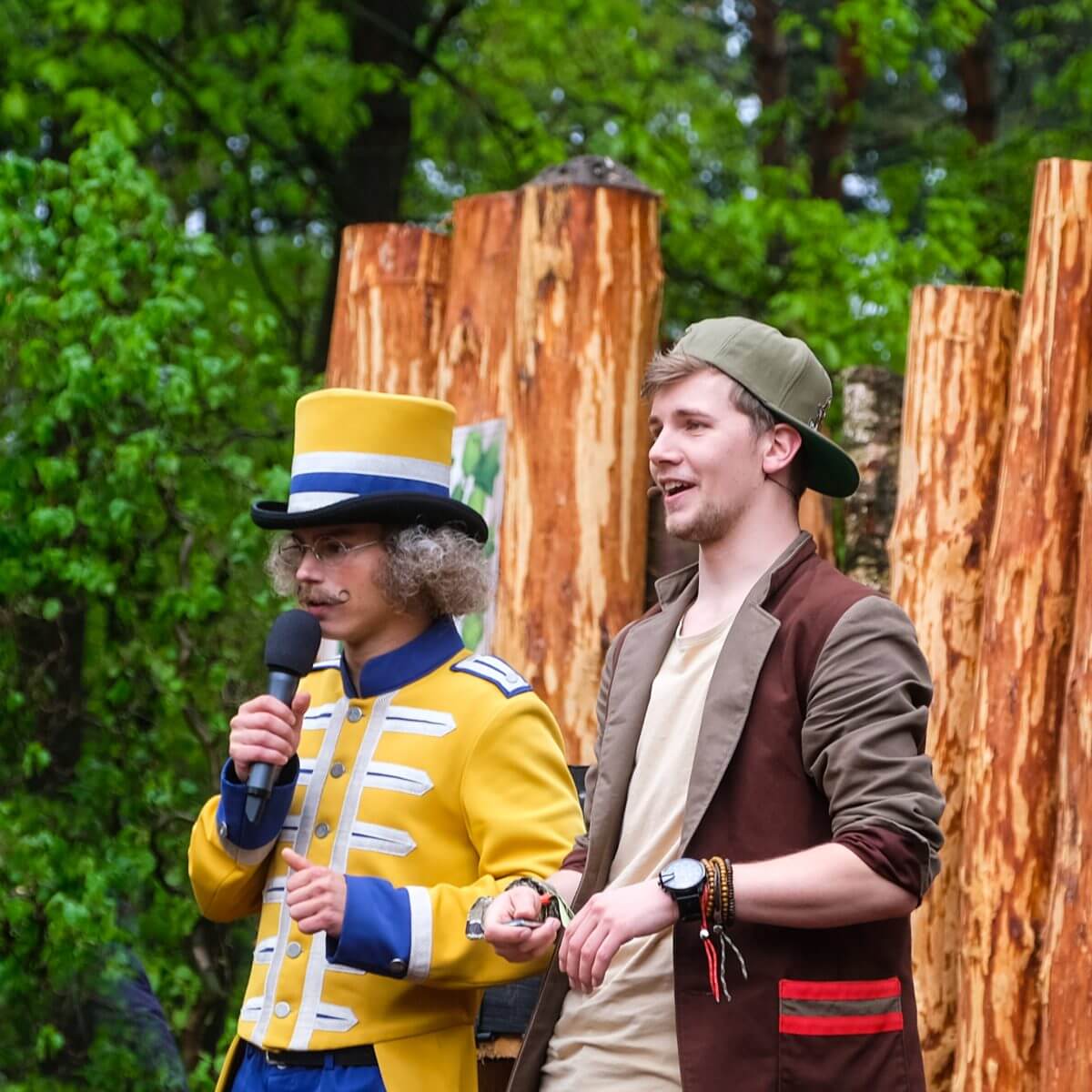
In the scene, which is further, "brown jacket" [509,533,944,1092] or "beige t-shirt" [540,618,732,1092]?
"beige t-shirt" [540,618,732,1092]

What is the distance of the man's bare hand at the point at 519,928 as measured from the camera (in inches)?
101

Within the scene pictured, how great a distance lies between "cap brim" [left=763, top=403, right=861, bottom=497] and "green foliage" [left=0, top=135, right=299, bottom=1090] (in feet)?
10.9

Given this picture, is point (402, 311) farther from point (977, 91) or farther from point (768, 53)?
point (977, 91)

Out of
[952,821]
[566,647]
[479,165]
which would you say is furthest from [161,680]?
[479,165]

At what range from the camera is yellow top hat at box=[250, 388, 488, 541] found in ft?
10.0

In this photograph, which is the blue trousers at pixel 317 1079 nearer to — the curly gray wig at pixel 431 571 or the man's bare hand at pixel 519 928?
the man's bare hand at pixel 519 928

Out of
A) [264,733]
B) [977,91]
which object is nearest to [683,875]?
[264,733]

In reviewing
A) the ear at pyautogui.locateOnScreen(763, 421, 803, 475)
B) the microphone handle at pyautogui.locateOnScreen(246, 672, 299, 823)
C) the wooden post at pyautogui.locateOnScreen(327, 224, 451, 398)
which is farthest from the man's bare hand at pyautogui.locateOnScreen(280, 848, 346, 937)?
the wooden post at pyautogui.locateOnScreen(327, 224, 451, 398)

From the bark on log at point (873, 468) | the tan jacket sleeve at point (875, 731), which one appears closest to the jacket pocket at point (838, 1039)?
the tan jacket sleeve at point (875, 731)

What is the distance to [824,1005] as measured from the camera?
240 cm

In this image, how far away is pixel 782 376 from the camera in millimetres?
2625

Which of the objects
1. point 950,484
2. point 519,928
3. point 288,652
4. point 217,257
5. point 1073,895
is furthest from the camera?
point 217,257

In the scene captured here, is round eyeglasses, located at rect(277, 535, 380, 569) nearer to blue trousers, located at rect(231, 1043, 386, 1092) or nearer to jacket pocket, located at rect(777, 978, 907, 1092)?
blue trousers, located at rect(231, 1043, 386, 1092)

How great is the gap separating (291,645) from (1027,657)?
6.66 feet
